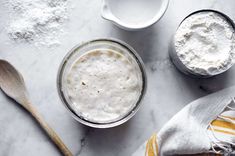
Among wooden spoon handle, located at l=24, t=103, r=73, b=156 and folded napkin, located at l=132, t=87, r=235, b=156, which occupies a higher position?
folded napkin, located at l=132, t=87, r=235, b=156

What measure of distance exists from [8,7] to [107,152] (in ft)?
1.28

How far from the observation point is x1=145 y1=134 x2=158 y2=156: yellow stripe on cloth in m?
0.83

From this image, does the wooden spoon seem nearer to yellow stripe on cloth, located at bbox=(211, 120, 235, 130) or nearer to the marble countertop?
the marble countertop

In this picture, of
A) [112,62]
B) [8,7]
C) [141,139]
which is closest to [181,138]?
[141,139]

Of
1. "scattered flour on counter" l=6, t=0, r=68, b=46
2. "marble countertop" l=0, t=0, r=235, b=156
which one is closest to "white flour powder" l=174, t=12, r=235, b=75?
"marble countertop" l=0, t=0, r=235, b=156

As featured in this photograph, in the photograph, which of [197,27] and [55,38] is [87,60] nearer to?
[55,38]

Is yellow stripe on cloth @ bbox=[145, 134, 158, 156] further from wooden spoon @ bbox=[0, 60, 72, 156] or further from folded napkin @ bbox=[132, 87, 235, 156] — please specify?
wooden spoon @ bbox=[0, 60, 72, 156]

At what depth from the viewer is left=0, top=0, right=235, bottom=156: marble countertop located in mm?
858

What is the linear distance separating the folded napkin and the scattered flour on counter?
1.02ft

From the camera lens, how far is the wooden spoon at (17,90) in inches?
33.0

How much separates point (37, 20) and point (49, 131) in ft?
0.81

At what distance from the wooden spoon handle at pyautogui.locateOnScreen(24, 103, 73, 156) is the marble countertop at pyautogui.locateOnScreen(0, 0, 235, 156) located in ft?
0.06

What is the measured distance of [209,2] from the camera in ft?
2.91

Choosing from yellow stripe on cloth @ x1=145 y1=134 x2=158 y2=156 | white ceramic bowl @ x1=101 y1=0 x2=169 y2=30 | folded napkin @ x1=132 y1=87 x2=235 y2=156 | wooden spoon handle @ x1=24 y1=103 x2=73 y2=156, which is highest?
white ceramic bowl @ x1=101 y1=0 x2=169 y2=30
